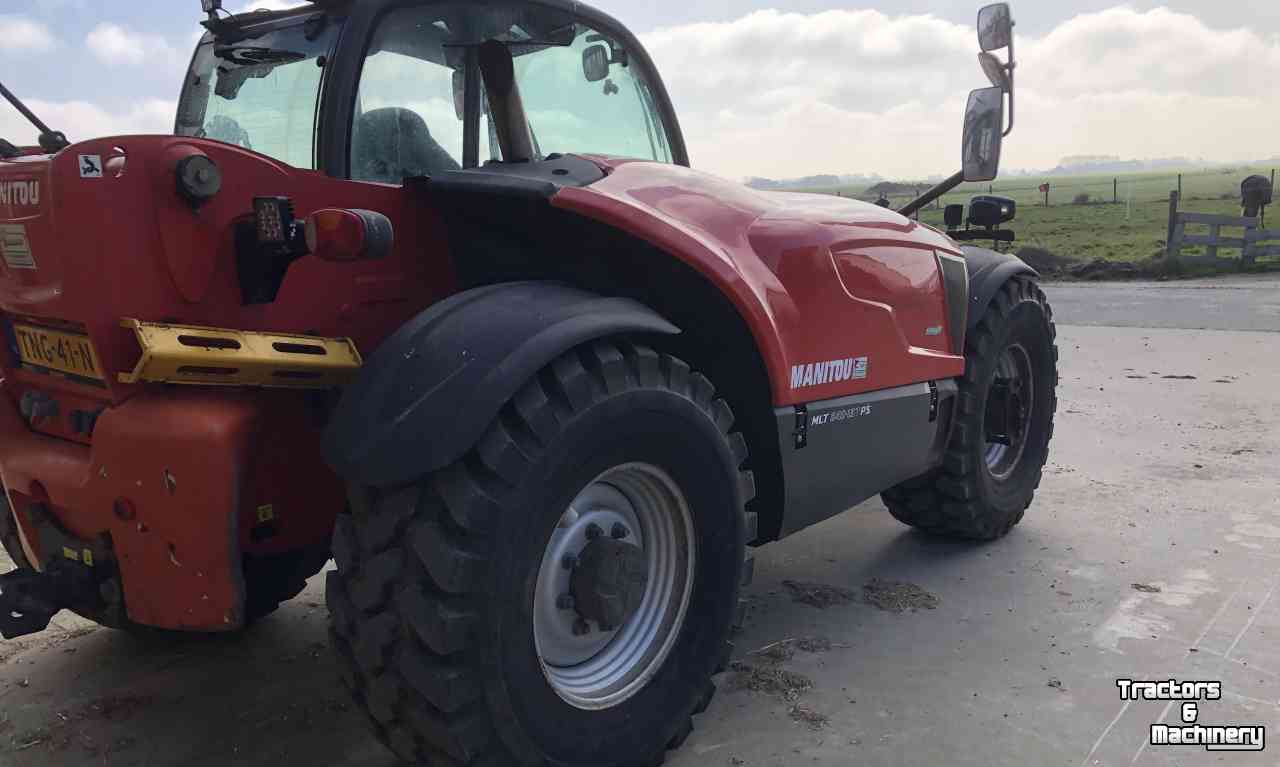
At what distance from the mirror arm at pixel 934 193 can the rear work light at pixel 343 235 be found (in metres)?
2.40

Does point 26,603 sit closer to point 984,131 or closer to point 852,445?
point 852,445

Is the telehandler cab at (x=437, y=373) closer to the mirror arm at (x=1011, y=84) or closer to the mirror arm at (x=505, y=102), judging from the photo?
the mirror arm at (x=505, y=102)

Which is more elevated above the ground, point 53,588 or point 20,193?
point 20,193

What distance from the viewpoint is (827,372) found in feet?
10.8

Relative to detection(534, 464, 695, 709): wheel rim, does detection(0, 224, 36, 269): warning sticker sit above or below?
above

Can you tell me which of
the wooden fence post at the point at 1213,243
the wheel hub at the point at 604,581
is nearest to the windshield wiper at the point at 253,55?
the wheel hub at the point at 604,581

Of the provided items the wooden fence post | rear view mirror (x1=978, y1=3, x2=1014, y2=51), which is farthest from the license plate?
the wooden fence post

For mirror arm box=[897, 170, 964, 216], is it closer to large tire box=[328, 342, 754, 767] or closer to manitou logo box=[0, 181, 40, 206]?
large tire box=[328, 342, 754, 767]

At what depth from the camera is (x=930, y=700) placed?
315 cm

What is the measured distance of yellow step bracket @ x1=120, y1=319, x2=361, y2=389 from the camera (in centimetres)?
221

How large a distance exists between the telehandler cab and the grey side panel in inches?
0.7

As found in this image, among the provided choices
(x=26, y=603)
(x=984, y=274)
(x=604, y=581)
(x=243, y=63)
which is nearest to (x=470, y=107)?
(x=243, y=63)

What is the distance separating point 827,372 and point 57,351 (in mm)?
2206

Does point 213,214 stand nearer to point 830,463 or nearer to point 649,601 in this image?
point 649,601
